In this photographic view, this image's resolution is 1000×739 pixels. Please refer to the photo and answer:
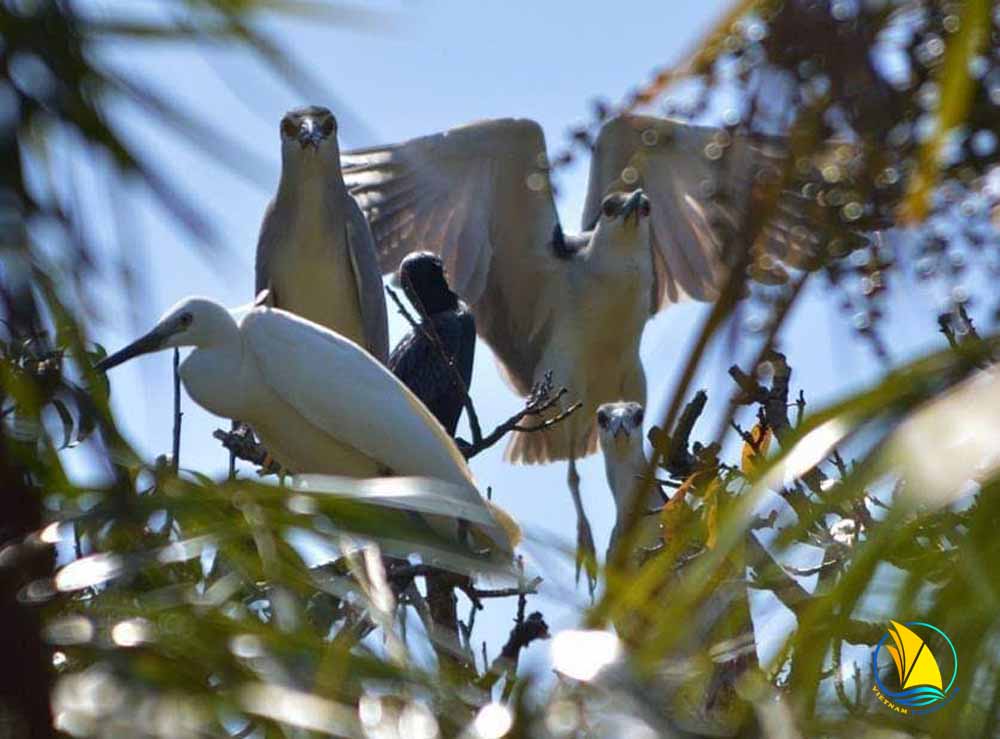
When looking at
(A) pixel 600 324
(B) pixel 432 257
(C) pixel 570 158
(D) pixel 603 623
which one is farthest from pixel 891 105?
(A) pixel 600 324

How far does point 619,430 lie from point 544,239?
136 centimetres

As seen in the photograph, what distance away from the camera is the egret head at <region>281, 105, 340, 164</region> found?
5.11 m

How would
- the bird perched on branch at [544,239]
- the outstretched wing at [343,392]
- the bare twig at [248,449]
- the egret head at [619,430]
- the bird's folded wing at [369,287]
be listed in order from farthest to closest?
the bird perched on branch at [544,239]
the bird's folded wing at [369,287]
the egret head at [619,430]
the bare twig at [248,449]
the outstretched wing at [343,392]

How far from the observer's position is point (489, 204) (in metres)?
5.82

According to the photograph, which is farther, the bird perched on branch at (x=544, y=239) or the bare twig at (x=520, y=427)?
the bird perched on branch at (x=544, y=239)

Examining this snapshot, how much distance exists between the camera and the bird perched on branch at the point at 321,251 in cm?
509

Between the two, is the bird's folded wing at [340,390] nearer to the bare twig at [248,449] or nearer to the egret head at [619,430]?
the bare twig at [248,449]

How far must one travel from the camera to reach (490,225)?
5.86 m

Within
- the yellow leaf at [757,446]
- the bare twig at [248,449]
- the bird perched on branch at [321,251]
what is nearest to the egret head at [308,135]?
the bird perched on branch at [321,251]

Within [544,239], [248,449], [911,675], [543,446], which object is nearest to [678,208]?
[544,239]

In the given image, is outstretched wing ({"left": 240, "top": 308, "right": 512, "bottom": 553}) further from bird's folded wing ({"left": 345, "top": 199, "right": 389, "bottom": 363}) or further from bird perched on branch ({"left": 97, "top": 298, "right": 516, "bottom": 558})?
bird's folded wing ({"left": 345, "top": 199, "right": 389, "bottom": 363})

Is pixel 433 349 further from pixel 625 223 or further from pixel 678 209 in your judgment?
pixel 678 209

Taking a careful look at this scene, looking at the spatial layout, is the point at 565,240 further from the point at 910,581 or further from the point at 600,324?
the point at 910,581

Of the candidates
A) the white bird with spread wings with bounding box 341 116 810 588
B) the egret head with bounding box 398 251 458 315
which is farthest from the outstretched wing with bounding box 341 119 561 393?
the egret head with bounding box 398 251 458 315
